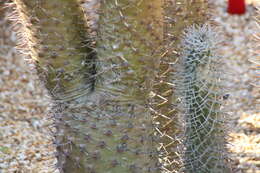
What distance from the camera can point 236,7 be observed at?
5020mm

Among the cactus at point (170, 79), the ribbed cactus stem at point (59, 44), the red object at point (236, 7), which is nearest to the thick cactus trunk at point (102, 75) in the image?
the ribbed cactus stem at point (59, 44)

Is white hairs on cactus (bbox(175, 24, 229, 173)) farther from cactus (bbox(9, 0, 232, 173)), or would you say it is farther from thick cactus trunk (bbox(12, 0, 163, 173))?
thick cactus trunk (bbox(12, 0, 163, 173))

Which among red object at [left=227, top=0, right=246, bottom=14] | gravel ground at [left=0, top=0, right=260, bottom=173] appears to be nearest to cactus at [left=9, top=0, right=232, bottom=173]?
gravel ground at [left=0, top=0, right=260, bottom=173]

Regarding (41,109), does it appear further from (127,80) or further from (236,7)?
(236,7)

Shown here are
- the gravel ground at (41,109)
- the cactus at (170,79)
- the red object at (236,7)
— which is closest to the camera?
the cactus at (170,79)

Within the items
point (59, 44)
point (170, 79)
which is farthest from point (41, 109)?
point (59, 44)

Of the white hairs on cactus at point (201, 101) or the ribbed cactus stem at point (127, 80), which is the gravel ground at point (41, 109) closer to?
the white hairs on cactus at point (201, 101)

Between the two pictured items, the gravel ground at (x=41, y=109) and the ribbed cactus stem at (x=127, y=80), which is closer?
the ribbed cactus stem at (x=127, y=80)

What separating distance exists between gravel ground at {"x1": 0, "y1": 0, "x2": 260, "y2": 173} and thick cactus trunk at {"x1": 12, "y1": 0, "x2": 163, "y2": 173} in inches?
23.6

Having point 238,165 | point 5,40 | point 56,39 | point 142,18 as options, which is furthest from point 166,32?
point 5,40

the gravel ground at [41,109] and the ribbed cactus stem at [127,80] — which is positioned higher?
the ribbed cactus stem at [127,80]

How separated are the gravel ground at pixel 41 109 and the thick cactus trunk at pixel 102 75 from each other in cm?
60

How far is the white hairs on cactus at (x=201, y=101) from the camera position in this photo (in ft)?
5.90

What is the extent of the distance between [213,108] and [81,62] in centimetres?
55
